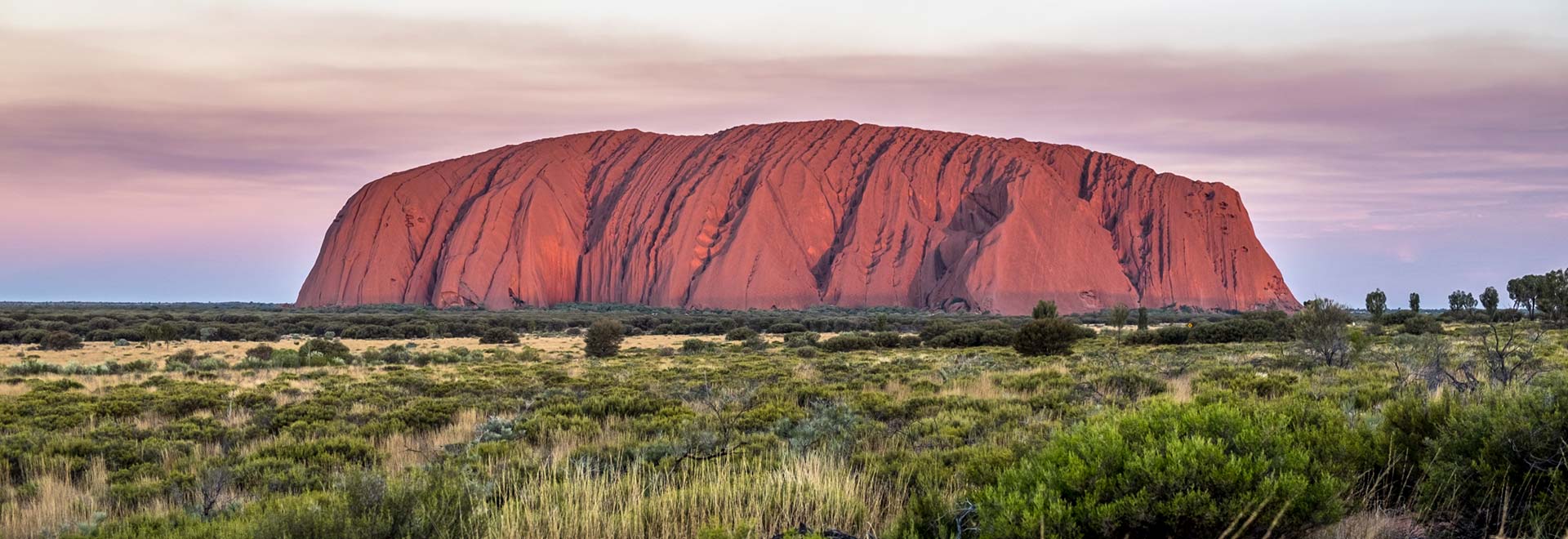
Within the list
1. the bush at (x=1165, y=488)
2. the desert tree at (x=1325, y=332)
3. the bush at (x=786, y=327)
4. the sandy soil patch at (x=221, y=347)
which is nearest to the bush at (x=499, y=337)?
the sandy soil patch at (x=221, y=347)

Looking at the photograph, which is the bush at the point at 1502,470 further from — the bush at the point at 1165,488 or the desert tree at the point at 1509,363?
the desert tree at the point at 1509,363

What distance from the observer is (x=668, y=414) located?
1127 cm

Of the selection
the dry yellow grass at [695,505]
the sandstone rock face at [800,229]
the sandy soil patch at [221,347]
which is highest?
the sandstone rock face at [800,229]

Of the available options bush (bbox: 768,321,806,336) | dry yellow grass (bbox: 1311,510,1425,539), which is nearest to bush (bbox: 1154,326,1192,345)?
bush (bbox: 768,321,806,336)

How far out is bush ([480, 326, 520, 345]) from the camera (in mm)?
41500

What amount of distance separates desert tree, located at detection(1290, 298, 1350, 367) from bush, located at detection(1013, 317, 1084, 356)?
23.8ft

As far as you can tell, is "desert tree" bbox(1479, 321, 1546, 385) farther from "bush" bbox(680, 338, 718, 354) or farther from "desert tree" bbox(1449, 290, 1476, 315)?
"desert tree" bbox(1449, 290, 1476, 315)

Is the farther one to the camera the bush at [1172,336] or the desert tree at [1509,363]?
the bush at [1172,336]

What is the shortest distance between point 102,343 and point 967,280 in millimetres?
70975

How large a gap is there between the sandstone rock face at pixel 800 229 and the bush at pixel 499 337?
49.4 m

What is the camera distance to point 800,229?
99.8 meters

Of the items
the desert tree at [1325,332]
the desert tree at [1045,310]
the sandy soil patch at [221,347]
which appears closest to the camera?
the desert tree at [1325,332]

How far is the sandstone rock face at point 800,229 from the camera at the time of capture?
310ft

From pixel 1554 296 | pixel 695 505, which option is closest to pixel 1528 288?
pixel 1554 296
